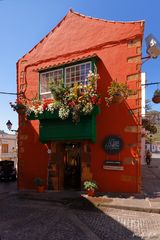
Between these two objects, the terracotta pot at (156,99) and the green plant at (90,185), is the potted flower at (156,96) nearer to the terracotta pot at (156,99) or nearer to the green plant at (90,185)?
the terracotta pot at (156,99)

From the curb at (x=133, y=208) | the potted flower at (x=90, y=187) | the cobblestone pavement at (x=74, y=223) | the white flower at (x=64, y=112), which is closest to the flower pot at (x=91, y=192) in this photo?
the potted flower at (x=90, y=187)

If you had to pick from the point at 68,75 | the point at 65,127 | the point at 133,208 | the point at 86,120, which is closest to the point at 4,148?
the point at 68,75

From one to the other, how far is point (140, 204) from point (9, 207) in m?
4.88

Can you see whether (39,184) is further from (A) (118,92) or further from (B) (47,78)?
(A) (118,92)

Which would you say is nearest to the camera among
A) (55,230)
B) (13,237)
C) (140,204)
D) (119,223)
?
(13,237)

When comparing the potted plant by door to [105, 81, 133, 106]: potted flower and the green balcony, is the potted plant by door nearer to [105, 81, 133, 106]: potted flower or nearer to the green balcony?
the green balcony

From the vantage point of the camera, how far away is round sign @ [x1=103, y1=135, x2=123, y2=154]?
947cm

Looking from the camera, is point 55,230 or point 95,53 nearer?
point 55,230

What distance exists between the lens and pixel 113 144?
9.59 m

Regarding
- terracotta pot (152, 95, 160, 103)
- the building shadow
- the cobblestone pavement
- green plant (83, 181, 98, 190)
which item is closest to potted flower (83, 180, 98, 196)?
green plant (83, 181, 98, 190)

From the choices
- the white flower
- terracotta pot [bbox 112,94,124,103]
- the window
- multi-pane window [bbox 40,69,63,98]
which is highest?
multi-pane window [bbox 40,69,63,98]

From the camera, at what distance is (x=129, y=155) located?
9273mm

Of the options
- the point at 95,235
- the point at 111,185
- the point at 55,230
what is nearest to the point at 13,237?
the point at 55,230

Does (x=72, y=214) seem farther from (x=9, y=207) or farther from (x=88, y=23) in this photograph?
(x=88, y=23)
